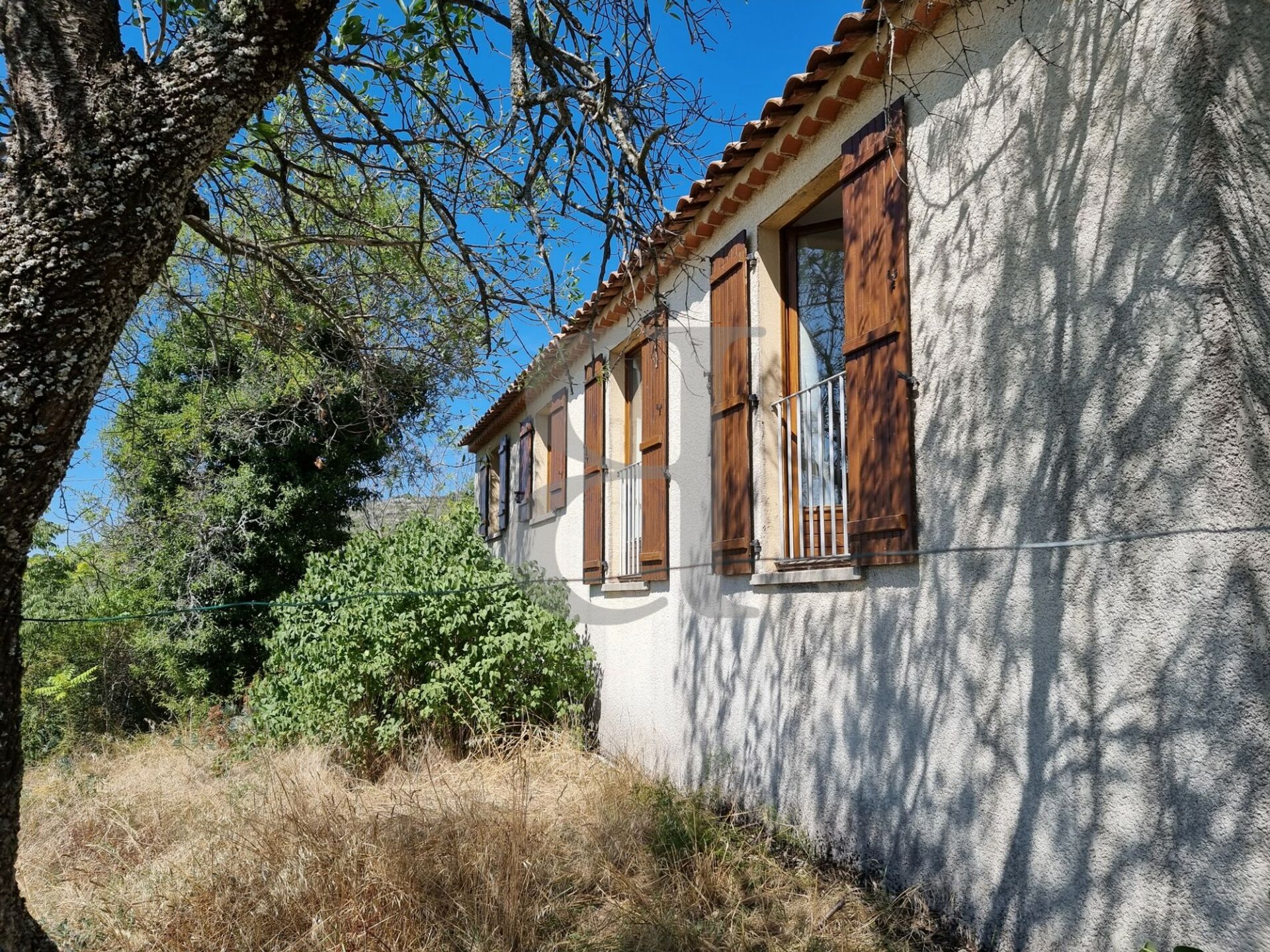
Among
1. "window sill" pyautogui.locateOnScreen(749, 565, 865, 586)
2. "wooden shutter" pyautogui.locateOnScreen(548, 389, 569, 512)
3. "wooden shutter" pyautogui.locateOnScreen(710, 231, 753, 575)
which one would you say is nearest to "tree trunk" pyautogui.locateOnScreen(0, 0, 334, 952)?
"window sill" pyautogui.locateOnScreen(749, 565, 865, 586)

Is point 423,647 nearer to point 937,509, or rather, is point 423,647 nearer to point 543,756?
point 543,756

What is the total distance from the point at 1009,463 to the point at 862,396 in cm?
101

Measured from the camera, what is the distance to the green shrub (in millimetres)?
7020

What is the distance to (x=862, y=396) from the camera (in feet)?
14.3

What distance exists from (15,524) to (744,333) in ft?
13.7

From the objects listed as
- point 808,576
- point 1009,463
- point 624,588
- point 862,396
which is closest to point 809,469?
point 808,576

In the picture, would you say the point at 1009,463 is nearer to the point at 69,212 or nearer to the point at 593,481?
the point at 69,212

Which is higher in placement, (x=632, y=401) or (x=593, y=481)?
(x=632, y=401)

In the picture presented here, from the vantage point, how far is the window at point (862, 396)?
4094 mm

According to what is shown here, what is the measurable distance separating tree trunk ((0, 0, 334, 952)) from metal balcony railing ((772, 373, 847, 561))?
3407 millimetres

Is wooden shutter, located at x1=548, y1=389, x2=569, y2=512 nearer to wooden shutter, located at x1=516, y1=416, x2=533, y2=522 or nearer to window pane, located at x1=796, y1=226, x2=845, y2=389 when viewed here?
wooden shutter, located at x1=516, y1=416, x2=533, y2=522

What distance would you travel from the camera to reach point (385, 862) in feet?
12.1

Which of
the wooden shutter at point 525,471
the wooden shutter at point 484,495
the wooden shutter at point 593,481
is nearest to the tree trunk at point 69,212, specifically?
the wooden shutter at point 593,481

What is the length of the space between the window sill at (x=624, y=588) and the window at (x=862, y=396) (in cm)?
216
